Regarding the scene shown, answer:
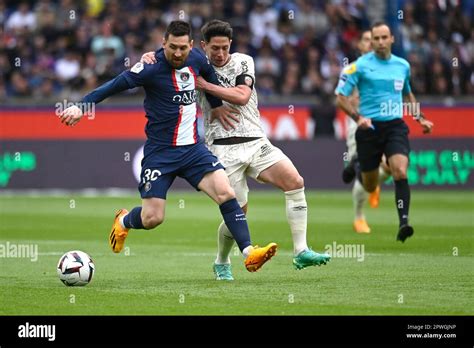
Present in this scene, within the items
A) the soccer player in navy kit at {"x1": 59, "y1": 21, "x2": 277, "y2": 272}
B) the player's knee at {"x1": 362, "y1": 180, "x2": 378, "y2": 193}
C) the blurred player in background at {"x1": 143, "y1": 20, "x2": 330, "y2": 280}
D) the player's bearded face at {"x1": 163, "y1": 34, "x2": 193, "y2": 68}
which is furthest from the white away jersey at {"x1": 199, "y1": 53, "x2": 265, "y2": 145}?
the player's knee at {"x1": 362, "y1": 180, "x2": 378, "y2": 193}

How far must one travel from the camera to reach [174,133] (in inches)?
400

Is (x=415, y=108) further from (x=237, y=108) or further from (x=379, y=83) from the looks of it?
(x=237, y=108)

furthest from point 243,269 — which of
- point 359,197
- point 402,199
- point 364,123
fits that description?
point 359,197

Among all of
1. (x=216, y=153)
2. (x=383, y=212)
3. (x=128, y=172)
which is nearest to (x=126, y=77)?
(x=216, y=153)

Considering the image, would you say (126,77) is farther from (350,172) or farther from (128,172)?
(128,172)

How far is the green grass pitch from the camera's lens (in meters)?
8.70

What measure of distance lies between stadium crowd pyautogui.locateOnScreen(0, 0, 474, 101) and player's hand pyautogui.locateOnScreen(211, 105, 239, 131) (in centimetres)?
1401

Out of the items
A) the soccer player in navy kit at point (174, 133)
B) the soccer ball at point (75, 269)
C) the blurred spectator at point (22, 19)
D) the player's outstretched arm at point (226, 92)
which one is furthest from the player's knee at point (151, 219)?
the blurred spectator at point (22, 19)

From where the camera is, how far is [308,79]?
25859 millimetres

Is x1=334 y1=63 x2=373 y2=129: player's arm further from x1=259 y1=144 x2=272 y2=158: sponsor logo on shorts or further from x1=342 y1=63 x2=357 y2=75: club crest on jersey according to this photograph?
x1=259 y1=144 x2=272 y2=158: sponsor logo on shorts

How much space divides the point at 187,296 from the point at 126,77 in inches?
82.7

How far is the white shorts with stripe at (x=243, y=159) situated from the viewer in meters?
10.6
